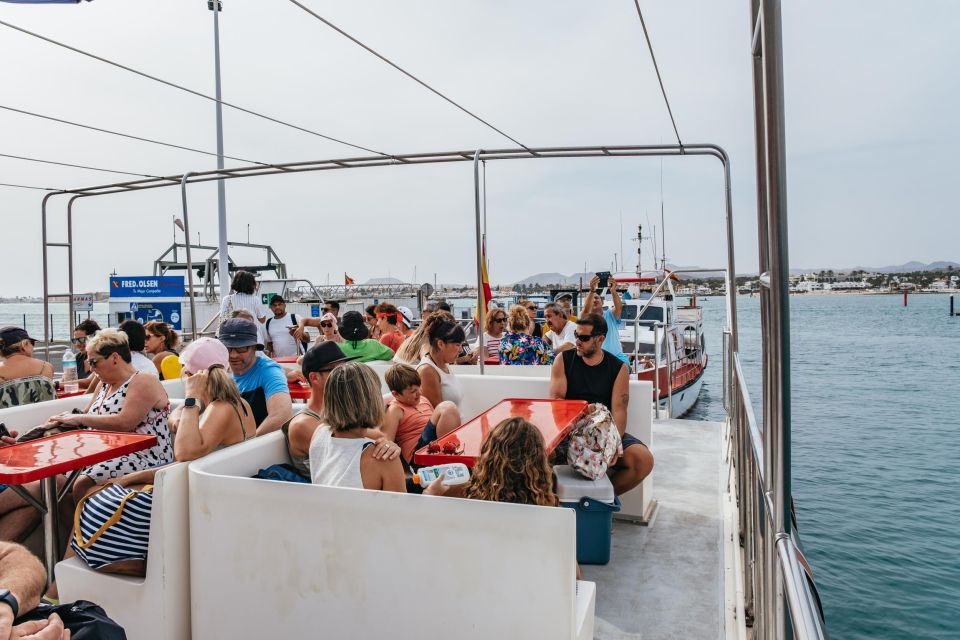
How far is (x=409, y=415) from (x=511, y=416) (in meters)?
0.68

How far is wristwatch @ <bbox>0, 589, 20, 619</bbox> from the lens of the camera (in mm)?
1480

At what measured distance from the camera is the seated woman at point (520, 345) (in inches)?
233

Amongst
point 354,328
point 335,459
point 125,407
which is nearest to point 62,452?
point 125,407

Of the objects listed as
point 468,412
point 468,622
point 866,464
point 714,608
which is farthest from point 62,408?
point 866,464

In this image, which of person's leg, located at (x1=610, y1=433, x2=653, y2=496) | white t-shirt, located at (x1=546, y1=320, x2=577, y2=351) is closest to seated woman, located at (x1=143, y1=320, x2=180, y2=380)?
white t-shirt, located at (x1=546, y1=320, x2=577, y2=351)

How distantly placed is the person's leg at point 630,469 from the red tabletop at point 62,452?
2407 millimetres

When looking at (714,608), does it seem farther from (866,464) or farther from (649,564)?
(866,464)

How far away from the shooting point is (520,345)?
5922 mm

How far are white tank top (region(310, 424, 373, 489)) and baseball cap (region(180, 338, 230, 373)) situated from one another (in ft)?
2.60

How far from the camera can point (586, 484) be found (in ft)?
10.4

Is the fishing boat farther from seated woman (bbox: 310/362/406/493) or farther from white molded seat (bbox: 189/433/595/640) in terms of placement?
seated woman (bbox: 310/362/406/493)

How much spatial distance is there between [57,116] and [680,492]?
5.21 meters

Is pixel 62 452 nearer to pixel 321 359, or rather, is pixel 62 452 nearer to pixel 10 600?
pixel 321 359

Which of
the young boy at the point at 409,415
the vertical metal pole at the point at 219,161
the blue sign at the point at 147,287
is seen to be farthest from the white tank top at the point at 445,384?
the vertical metal pole at the point at 219,161
